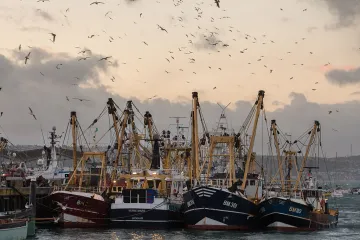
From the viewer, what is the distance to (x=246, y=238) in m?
65.7

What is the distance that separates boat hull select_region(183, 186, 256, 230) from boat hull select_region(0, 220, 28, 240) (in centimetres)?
1811

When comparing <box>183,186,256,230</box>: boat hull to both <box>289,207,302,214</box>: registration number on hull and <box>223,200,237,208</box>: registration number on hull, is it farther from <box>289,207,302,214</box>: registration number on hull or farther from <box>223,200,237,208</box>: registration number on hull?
<box>289,207,302,214</box>: registration number on hull

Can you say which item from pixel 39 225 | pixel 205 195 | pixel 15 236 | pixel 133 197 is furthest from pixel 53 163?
pixel 15 236

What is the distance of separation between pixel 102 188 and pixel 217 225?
1937 centimetres

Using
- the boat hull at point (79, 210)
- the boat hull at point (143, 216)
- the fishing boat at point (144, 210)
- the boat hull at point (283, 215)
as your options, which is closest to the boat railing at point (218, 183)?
the fishing boat at point (144, 210)

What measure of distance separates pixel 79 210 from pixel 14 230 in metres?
18.2

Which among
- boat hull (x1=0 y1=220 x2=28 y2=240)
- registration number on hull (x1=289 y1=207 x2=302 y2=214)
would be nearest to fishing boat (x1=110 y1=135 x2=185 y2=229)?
registration number on hull (x1=289 y1=207 x2=302 y2=214)

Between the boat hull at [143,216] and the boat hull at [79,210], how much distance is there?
84.6 inches

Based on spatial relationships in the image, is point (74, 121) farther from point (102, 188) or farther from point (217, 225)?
point (217, 225)

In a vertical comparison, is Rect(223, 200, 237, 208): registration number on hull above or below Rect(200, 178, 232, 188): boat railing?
below

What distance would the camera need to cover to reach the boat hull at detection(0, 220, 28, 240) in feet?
181

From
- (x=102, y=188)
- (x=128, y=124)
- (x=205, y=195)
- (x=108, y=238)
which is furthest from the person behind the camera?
(x=128, y=124)

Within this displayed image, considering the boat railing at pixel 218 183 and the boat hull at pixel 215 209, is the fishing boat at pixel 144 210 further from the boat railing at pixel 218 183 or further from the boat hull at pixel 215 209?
the boat railing at pixel 218 183

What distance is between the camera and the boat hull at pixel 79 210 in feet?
245
